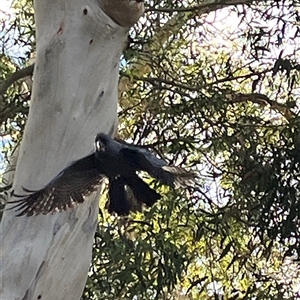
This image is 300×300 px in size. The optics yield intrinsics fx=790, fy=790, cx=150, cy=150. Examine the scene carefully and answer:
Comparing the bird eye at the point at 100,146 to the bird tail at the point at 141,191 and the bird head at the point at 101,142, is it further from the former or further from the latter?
the bird tail at the point at 141,191

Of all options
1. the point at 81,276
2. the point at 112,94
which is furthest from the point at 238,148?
the point at 81,276

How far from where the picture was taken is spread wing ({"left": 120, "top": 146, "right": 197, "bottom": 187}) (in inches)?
67.7

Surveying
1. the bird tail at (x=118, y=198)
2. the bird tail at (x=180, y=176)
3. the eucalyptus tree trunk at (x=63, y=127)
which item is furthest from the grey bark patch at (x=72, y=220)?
the bird tail at (x=180, y=176)

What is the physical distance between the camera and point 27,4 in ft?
→ 10.3

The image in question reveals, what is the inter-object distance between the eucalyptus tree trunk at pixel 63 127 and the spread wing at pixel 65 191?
5 centimetres

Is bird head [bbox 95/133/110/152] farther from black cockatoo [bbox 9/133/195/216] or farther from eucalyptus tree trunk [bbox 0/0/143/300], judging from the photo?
eucalyptus tree trunk [bbox 0/0/143/300]

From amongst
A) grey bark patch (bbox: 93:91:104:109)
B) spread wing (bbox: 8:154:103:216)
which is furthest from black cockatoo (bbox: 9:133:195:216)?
grey bark patch (bbox: 93:91:104:109)

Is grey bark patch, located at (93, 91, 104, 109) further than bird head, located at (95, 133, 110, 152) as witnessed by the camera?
Yes

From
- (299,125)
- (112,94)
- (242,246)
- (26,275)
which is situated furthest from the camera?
(242,246)

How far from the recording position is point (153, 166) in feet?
5.67

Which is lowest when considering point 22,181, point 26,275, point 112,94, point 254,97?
point 26,275

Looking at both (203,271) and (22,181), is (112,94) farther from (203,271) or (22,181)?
(203,271)

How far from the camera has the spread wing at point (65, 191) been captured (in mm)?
1627

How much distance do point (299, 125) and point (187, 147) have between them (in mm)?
412
